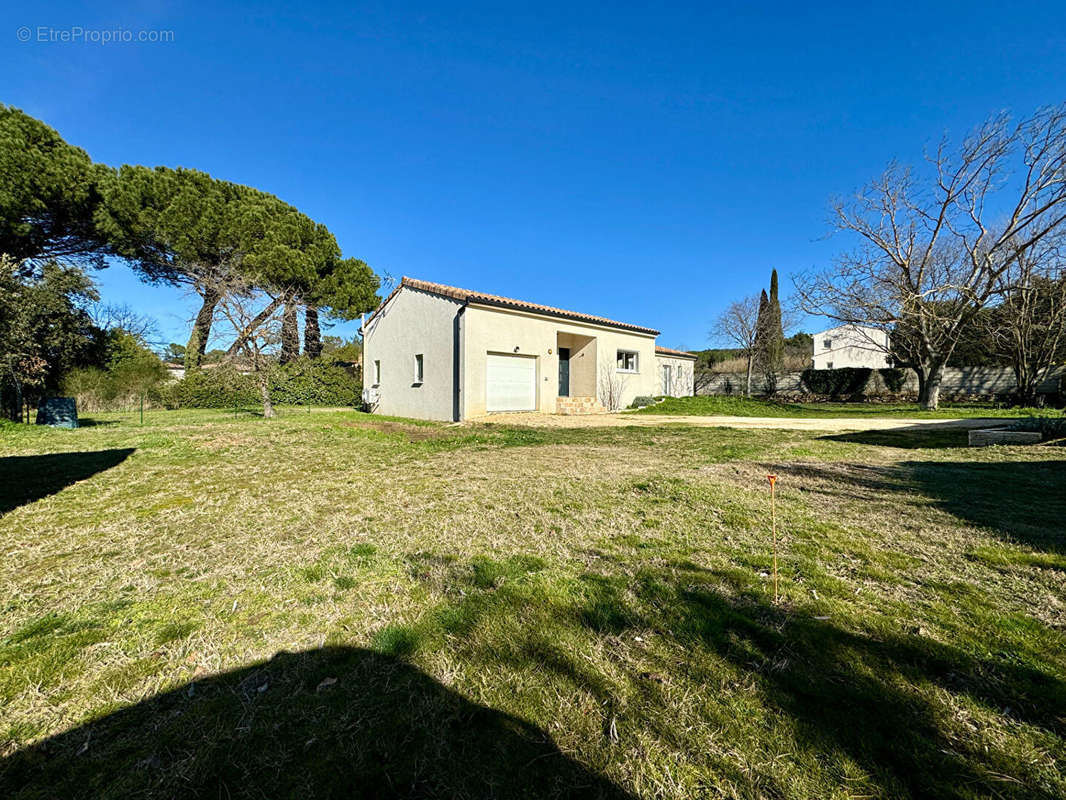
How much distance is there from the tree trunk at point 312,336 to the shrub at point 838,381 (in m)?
28.3

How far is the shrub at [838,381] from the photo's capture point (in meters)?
24.3

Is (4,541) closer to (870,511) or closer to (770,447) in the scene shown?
(870,511)

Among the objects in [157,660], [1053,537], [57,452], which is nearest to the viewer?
[157,660]

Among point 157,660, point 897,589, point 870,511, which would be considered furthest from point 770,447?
point 157,660

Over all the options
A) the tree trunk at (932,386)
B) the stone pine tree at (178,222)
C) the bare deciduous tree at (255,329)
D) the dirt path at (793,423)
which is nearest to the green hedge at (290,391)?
the stone pine tree at (178,222)

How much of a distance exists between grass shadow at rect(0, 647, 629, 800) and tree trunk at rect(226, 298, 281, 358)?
476 inches

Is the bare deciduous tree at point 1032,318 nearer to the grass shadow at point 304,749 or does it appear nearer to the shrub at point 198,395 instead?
the grass shadow at point 304,749

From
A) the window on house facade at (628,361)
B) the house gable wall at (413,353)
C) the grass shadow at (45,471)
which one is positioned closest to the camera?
the grass shadow at (45,471)

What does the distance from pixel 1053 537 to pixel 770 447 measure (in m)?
4.36

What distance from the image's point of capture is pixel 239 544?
9.91 feet

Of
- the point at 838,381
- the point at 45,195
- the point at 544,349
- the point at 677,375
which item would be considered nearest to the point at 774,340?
the point at 838,381

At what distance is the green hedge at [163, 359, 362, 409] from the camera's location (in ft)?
53.6

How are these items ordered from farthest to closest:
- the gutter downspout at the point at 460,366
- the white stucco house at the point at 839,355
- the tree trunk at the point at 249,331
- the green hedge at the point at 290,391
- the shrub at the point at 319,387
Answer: the white stucco house at the point at 839,355
the shrub at the point at 319,387
the green hedge at the point at 290,391
the gutter downspout at the point at 460,366
the tree trunk at the point at 249,331

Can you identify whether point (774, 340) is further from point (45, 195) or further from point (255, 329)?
point (45, 195)
